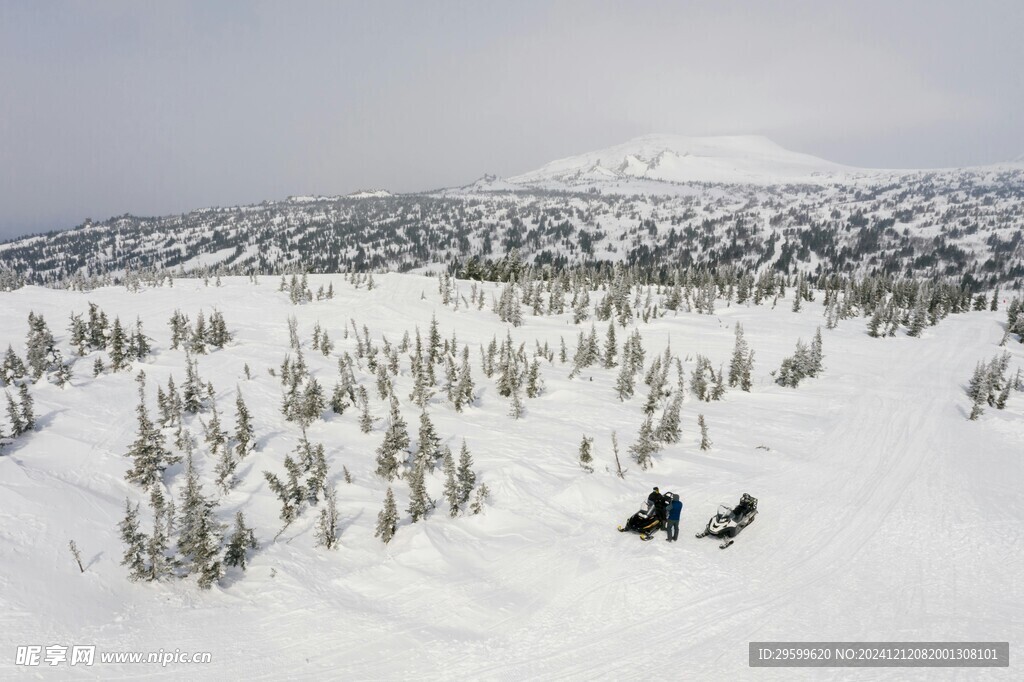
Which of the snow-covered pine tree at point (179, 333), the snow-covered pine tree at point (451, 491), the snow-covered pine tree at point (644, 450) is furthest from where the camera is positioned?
the snow-covered pine tree at point (179, 333)

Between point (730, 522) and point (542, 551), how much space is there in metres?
5.46

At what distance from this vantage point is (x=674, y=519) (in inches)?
504

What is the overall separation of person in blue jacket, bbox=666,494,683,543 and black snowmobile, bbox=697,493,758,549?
2.71ft

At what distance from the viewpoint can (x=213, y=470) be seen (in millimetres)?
17547

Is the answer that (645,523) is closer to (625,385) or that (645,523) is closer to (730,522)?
(730,522)

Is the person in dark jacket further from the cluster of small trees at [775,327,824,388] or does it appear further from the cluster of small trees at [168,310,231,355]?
the cluster of small trees at [168,310,231,355]

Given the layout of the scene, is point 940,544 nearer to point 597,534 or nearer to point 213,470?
point 597,534

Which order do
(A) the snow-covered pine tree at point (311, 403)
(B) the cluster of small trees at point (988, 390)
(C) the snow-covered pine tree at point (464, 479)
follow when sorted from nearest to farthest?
1. (C) the snow-covered pine tree at point (464, 479)
2. (A) the snow-covered pine tree at point (311, 403)
3. (B) the cluster of small trees at point (988, 390)

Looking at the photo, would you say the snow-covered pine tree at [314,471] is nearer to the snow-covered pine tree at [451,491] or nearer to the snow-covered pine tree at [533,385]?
the snow-covered pine tree at [451,491]

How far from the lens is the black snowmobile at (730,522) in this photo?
1284 centimetres

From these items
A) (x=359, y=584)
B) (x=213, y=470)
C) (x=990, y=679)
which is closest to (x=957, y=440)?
(x=990, y=679)

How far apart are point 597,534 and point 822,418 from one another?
19966mm

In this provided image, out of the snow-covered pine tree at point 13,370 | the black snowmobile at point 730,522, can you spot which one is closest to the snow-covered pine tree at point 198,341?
the snow-covered pine tree at point 13,370

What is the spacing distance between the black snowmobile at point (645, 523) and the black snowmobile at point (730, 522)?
130 centimetres
